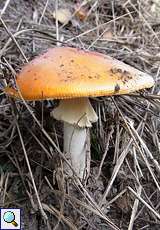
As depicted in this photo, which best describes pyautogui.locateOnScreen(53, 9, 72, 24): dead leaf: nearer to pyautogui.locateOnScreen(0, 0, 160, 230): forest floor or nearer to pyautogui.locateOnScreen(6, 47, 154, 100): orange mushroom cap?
pyautogui.locateOnScreen(0, 0, 160, 230): forest floor

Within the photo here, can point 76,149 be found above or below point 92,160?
above

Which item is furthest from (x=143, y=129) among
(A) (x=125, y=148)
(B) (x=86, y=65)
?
(B) (x=86, y=65)

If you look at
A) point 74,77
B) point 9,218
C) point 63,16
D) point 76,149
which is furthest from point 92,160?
point 63,16

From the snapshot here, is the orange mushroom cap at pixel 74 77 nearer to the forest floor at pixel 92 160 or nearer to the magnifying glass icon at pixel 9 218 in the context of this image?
the forest floor at pixel 92 160

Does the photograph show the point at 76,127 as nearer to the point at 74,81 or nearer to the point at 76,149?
the point at 76,149

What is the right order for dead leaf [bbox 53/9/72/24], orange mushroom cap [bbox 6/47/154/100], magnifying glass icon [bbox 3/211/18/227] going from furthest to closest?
1. dead leaf [bbox 53/9/72/24]
2. magnifying glass icon [bbox 3/211/18/227]
3. orange mushroom cap [bbox 6/47/154/100]

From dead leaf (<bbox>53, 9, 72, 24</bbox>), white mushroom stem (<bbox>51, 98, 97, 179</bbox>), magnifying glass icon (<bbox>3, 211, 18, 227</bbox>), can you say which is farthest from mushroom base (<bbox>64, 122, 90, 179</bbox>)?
dead leaf (<bbox>53, 9, 72, 24</bbox>)
